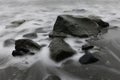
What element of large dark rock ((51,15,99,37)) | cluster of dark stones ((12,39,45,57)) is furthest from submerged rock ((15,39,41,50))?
large dark rock ((51,15,99,37))

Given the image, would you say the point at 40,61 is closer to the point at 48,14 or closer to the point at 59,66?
the point at 59,66

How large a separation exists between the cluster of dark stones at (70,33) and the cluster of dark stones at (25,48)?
0.34 m

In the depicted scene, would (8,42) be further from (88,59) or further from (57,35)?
(88,59)

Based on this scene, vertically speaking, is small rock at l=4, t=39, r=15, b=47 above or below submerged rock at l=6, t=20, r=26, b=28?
above

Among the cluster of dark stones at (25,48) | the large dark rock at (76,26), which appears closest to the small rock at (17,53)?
the cluster of dark stones at (25,48)

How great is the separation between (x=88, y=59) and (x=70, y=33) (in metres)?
1.46

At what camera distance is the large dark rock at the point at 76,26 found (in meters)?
5.81

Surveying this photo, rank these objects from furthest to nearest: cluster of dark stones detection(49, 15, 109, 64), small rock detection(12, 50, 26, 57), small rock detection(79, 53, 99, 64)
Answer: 1. small rock detection(12, 50, 26, 57)
2. cluster of dark stones detection(49, 15, 109, 64)
3. small rock detection(79, 53, 99, 64)

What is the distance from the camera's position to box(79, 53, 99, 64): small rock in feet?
14.6

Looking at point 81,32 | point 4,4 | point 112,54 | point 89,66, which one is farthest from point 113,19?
point 4,4

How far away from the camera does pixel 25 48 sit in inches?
198

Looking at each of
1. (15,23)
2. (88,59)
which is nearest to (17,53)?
(88,59)

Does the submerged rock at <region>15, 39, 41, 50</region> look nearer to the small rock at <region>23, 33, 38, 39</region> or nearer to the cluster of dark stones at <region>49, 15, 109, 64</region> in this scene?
the cluster of dark stones at <region>49, 15, 109, 64</region>

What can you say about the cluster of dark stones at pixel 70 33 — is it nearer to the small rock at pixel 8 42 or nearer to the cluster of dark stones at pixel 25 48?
the cluster of dark stones at pixel 25 48
